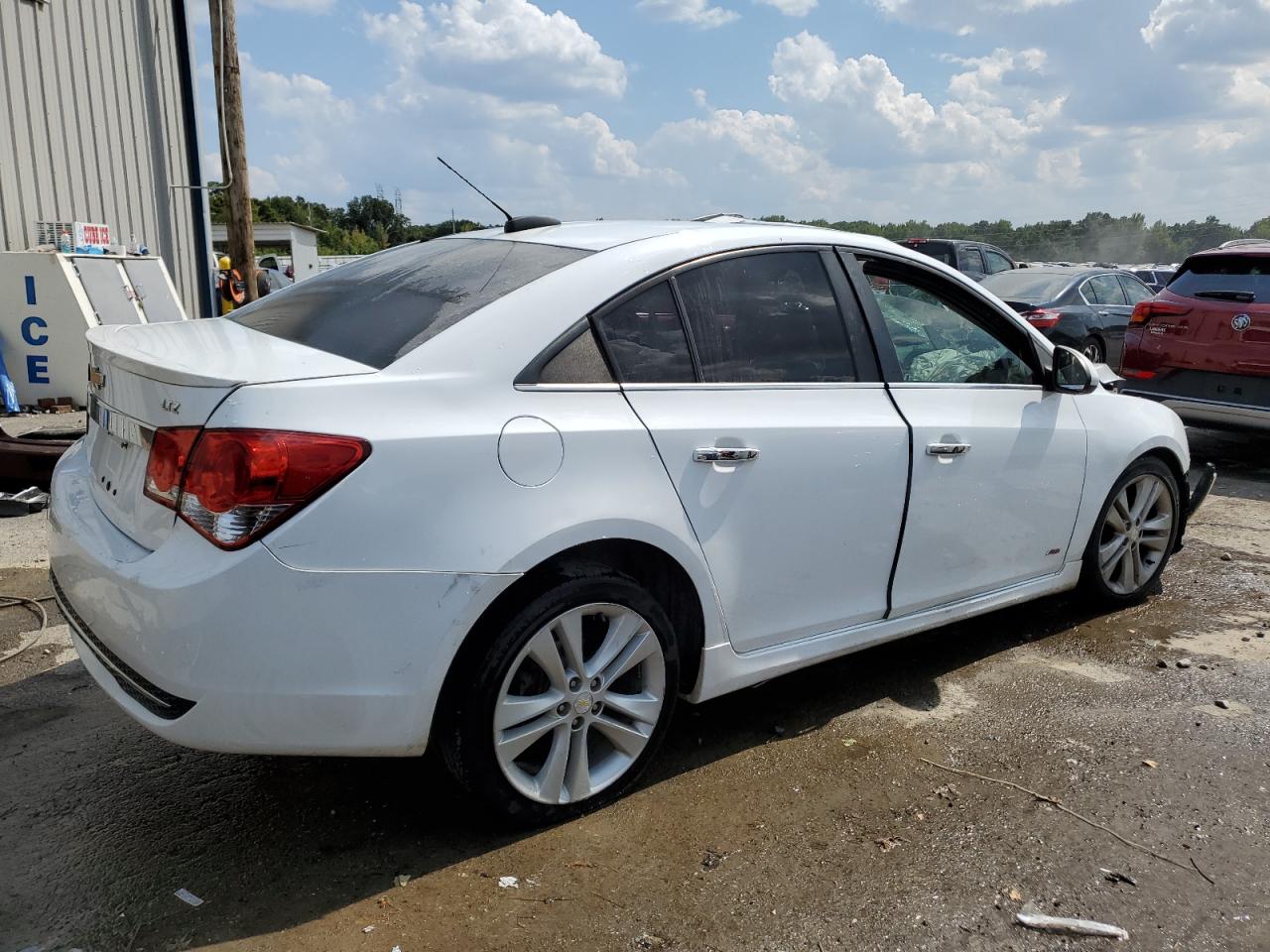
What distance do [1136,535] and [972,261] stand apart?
13.4 meters

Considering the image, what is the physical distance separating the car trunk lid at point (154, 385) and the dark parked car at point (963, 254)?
48.1 ft

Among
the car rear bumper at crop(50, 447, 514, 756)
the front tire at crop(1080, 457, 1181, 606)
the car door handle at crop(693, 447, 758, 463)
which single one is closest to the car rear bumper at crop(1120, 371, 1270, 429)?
the front tire at crop(1080, 457, 1181, 606)

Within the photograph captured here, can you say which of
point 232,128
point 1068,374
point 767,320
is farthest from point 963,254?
point 767,320

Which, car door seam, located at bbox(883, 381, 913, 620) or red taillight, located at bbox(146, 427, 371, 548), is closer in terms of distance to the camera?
red taillight, located at bbox(146, 427, 371, 548)

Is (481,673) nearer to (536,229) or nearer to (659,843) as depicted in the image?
(659,843)

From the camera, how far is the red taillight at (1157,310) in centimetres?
764

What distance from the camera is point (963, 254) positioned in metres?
16.6

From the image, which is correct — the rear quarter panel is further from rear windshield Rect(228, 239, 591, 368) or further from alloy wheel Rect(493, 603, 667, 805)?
rear windshield Rect(228, 239, 591, 368)

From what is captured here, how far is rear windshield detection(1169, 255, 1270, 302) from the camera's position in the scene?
23.9 feet

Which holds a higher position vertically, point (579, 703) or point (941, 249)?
point (941, 249)

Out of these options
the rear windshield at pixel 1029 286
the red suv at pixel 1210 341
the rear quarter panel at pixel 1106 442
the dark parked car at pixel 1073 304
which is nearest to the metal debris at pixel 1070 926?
the rear quarter panel at pixel 1106 442

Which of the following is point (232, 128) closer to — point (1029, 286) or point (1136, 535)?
point (1029, 286)

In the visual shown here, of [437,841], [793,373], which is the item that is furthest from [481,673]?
[793,373]

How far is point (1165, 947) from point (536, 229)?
2781 millimetres
